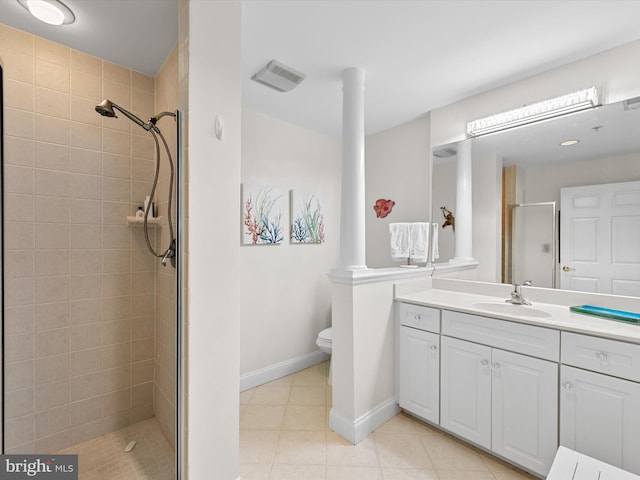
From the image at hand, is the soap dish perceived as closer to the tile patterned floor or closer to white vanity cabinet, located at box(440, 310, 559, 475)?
white vanity cabinet, located at box(440, 310, 559, 475)

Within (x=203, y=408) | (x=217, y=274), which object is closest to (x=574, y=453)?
(x=203, y=408)

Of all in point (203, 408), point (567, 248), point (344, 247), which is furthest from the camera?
point (344, 247)

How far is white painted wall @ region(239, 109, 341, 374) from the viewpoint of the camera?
2.58 m

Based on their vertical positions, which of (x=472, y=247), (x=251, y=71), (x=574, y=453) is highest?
(x=251, y=71)

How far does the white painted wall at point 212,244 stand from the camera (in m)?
1.31

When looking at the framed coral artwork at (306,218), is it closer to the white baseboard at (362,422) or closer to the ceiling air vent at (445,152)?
the ceiling air vent at (445,152)

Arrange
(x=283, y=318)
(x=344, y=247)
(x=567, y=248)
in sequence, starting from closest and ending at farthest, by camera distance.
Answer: (x=567, y=248) → (x=344, y=247) → (x=283, y=318)

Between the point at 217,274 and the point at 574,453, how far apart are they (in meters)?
1.81

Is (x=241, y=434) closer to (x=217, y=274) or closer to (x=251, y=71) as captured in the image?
(x=217, y=274)

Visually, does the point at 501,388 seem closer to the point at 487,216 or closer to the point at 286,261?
the point at 487,216

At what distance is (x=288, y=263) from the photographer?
2.86m

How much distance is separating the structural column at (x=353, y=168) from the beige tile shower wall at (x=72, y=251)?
1.34 meters

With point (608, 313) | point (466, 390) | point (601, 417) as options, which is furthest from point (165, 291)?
point (608, 313)

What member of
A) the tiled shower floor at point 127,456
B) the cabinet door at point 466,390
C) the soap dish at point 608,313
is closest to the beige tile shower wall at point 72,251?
the tiled shower floor at point 127,456
